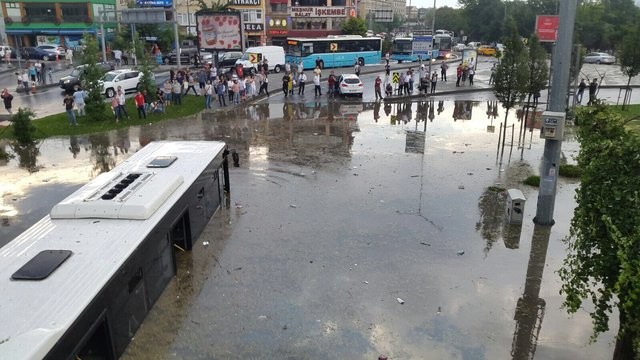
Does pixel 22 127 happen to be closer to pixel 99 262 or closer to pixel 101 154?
pixel 101 154

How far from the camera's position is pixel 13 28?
200ft

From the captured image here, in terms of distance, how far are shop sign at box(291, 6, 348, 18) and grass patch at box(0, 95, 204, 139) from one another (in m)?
41.2

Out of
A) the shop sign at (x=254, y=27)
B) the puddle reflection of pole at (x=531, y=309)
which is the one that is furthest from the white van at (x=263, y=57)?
the puddle reflection of pole at (x=531, y=309)

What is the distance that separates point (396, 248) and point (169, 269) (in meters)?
4.79

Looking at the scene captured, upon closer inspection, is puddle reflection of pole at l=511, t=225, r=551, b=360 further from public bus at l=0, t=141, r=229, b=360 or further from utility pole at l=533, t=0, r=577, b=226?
public bus at l=0, t=141, r=229, b=360

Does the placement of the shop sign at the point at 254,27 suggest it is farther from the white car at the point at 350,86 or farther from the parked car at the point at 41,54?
the white car at the point at 350,86

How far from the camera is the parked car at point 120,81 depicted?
3109 centimetres

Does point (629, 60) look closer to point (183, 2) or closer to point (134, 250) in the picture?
point (134, 250)

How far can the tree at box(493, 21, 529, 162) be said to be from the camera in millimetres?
20891

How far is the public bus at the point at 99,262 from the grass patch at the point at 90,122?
1299 cm

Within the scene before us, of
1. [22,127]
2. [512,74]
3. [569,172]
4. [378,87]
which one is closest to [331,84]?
[378,87]

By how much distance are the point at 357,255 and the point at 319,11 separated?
5978 centimetres

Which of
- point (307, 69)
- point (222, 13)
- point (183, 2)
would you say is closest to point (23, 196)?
point (222, 13)

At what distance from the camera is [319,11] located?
66938 mm
